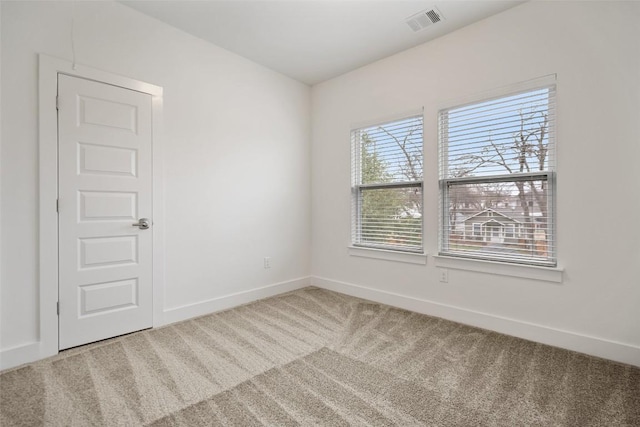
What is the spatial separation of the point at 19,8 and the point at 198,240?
2145mm

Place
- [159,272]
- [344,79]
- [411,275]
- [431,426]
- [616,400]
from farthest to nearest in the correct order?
1. [344,79]
2. [411,275]
3. [159,272]
4. [616,400]
5. [431,426]

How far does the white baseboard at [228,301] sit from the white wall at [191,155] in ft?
0.05

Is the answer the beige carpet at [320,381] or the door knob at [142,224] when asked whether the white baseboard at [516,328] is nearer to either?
the beige carpet at [320,381]

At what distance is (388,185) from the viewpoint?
3.53 metres

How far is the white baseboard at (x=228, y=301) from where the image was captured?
9.61 feet

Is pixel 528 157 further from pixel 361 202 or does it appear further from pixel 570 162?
pixel 361 202

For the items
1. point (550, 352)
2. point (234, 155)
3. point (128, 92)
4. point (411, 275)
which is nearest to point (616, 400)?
point (550, 352)

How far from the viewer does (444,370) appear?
207 cm

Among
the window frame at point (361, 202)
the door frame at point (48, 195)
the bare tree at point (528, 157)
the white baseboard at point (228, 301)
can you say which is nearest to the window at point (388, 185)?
the window frame at point (361, 202)

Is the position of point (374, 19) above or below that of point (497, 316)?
above

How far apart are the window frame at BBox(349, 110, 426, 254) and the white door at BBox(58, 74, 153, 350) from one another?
87.5 inches

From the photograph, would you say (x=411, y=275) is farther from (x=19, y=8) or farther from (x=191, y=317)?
(x=19, y=8)

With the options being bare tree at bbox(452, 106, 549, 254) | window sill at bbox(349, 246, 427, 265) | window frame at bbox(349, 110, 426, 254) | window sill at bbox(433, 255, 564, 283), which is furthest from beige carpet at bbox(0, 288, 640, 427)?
bare tree at bbox(452, 106, 549, 254)

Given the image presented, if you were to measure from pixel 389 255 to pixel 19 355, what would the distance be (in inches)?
126
